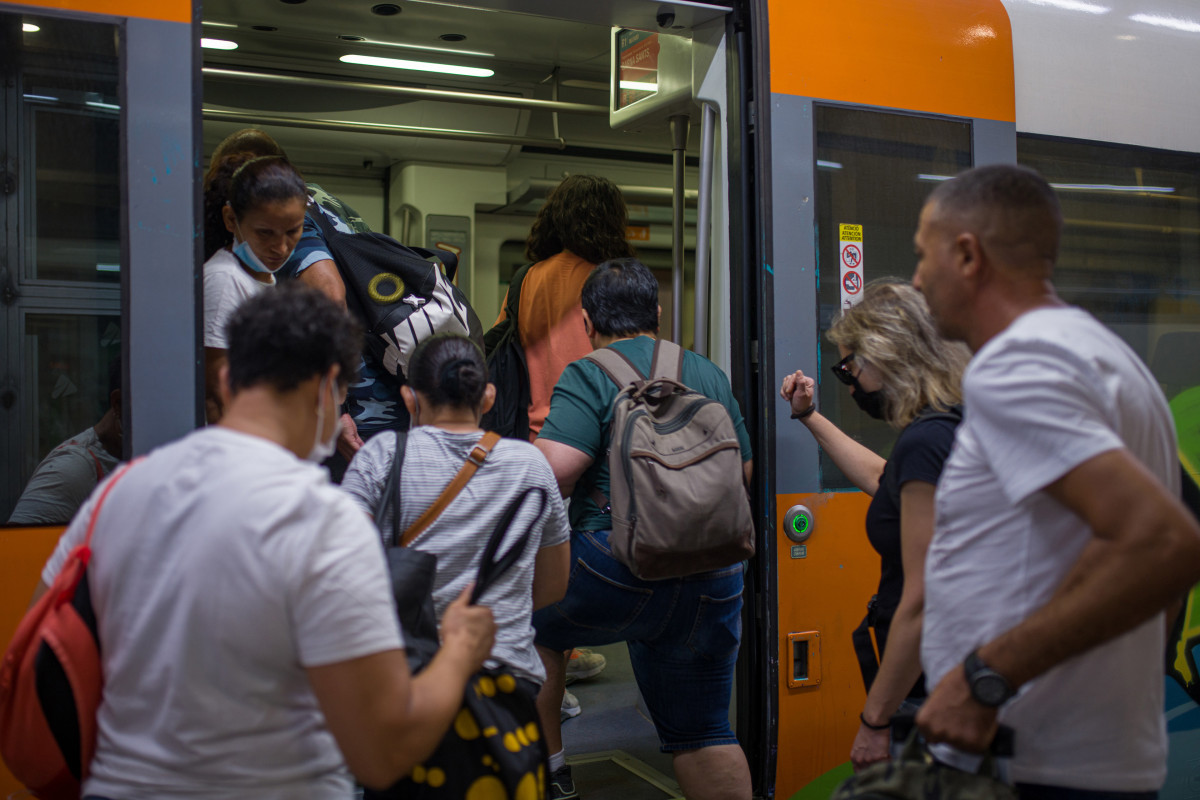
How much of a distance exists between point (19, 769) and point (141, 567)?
39 cm

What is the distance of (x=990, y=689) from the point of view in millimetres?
1333

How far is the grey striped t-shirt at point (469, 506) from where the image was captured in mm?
1946

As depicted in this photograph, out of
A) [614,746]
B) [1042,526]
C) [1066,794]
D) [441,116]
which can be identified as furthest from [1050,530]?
[441,116]

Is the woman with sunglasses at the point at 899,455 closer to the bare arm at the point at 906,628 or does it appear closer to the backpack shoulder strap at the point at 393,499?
the bare arm at the point at 906,628

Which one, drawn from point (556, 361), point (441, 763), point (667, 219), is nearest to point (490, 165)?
point (667, 219)

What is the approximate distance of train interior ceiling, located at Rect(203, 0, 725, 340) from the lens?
546cm

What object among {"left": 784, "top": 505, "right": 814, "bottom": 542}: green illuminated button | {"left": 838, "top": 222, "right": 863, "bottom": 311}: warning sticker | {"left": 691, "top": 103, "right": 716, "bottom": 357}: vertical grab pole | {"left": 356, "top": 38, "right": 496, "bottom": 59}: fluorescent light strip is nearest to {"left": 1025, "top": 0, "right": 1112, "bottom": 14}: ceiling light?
{"left": 838, "top": 222, "right": 863, "bottom": 311}: warning sticker

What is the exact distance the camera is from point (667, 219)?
28.0 feet

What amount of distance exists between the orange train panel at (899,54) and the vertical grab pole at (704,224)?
0.90 feet

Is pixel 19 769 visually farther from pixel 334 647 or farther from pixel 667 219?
pixel 667 219

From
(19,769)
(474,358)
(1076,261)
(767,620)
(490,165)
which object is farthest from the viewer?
(490,165)

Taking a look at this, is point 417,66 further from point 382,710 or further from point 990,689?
point 990,689

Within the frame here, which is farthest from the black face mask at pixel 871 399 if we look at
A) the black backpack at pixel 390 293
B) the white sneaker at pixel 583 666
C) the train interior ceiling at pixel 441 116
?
the white sneaker at pixel 583 666

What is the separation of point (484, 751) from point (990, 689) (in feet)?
2.78
